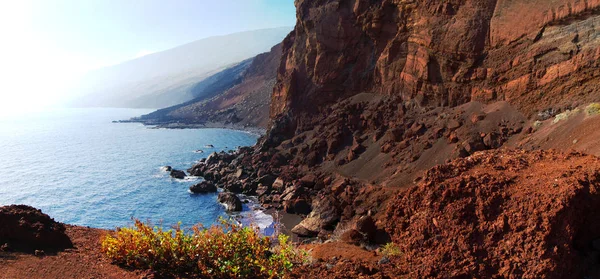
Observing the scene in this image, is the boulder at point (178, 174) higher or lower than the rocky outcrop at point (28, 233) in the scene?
lower

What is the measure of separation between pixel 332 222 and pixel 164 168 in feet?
108

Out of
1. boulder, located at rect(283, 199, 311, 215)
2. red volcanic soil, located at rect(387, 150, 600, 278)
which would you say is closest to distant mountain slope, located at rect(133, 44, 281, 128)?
boulder, located at rect(283, 199, 311, 215)

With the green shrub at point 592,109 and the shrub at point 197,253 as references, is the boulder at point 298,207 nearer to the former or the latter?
the green shrub at point 592,109

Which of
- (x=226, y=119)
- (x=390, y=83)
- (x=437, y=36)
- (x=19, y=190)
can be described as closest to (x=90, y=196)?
(x=19, y=190)

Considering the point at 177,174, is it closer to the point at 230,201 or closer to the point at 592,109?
the point at 230,201

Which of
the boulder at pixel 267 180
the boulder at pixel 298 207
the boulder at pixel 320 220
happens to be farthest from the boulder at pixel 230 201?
the boulder at pixel 320 220

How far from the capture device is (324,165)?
35.9 m

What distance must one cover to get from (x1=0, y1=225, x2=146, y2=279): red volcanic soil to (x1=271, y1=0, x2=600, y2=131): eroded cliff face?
24259 mm

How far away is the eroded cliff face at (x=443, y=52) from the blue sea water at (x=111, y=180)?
17.3 metres

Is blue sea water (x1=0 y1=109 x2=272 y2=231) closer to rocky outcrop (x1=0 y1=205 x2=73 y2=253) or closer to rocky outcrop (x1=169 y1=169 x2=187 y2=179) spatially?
rocky outcrop (x1=169 y1=169 x2=187 y2=179)

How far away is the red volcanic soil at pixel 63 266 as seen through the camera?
342 inches

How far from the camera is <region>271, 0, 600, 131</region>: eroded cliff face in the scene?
76.2ft

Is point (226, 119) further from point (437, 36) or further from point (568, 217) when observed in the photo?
point (568, 217)

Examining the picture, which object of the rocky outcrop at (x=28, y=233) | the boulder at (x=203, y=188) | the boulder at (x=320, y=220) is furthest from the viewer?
the boulder at (x=203, y=188)
